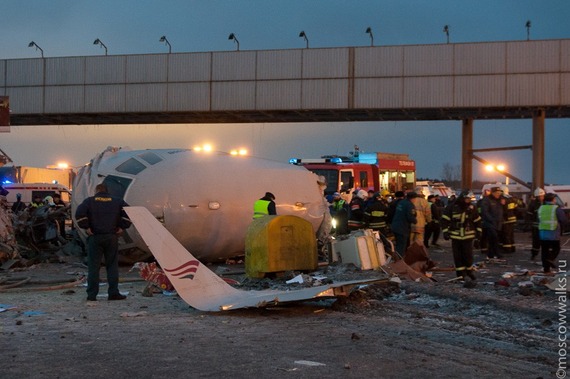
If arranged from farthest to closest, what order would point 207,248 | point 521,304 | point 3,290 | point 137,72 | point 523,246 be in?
1. point 137,72
2. point 523,246
3. point 207,248
4. point 3,290
5. point 521,304

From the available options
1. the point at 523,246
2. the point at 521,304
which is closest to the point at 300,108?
the point at 523,246

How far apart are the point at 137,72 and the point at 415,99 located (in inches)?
485

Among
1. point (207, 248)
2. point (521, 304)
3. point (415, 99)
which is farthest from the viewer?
point (415, 99)

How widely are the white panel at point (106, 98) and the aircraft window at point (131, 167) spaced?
1797cm

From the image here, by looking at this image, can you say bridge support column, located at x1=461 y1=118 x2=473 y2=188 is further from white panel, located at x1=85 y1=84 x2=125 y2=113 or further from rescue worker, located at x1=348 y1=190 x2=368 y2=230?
rescue worker, located at x1=348 y1=190 x2=368 y2=230

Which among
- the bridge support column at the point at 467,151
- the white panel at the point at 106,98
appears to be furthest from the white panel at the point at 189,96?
the bridge support column at the point at 467,151

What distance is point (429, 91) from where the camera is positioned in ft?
103

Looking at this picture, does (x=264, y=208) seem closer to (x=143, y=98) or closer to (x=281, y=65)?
(x=281, y=65)

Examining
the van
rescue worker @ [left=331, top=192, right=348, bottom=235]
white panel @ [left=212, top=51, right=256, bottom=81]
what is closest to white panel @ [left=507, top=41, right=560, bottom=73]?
white panel @ [left=212, top=51, right=256, bottom=81]

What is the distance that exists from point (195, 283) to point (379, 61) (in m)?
23.4

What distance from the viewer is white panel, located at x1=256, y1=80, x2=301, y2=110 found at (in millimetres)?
32219

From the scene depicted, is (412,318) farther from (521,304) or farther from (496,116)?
(496,116)

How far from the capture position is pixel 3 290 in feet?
Result: 39.8

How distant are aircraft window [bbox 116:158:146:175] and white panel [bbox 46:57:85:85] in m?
18.8
